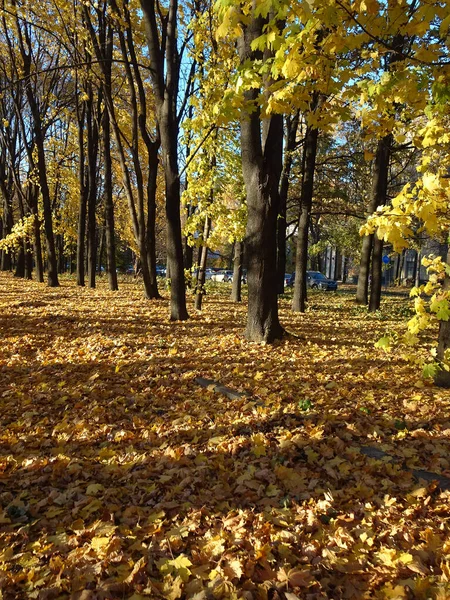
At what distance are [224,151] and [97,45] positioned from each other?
14.6 ft

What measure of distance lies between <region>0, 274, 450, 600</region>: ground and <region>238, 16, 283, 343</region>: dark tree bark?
91 centimetres

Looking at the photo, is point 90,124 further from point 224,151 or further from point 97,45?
point 224,151

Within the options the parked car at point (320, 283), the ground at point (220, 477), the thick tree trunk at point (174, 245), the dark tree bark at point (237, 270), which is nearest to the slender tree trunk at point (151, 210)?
the dark tree bark at point (237, 270)

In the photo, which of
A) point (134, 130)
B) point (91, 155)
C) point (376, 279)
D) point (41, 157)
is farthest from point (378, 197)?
point (41, 157)

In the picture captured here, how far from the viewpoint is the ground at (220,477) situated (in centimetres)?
235

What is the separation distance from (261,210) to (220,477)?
4.83 metres

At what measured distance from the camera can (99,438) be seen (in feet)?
13.5

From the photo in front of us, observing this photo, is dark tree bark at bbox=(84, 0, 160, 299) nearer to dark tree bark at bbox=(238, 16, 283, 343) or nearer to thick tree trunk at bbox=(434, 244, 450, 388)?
dark tree bark at bbox=(238, 16, 283, 343)

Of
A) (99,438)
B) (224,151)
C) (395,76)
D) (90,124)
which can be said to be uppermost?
(90,124)

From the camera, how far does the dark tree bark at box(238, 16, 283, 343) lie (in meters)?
7.01

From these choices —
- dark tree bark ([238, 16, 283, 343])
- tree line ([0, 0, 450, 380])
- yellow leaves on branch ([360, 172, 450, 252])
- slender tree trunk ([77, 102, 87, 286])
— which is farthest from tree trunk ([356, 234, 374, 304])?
yellow leaves on branch ([360, 172, 450, 252])

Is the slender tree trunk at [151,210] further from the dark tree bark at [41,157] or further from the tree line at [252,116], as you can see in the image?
the dark tree bark at [41,157]

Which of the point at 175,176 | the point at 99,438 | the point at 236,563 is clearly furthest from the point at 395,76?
the point at 175,176

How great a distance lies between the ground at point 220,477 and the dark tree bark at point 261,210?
2.97 ft
